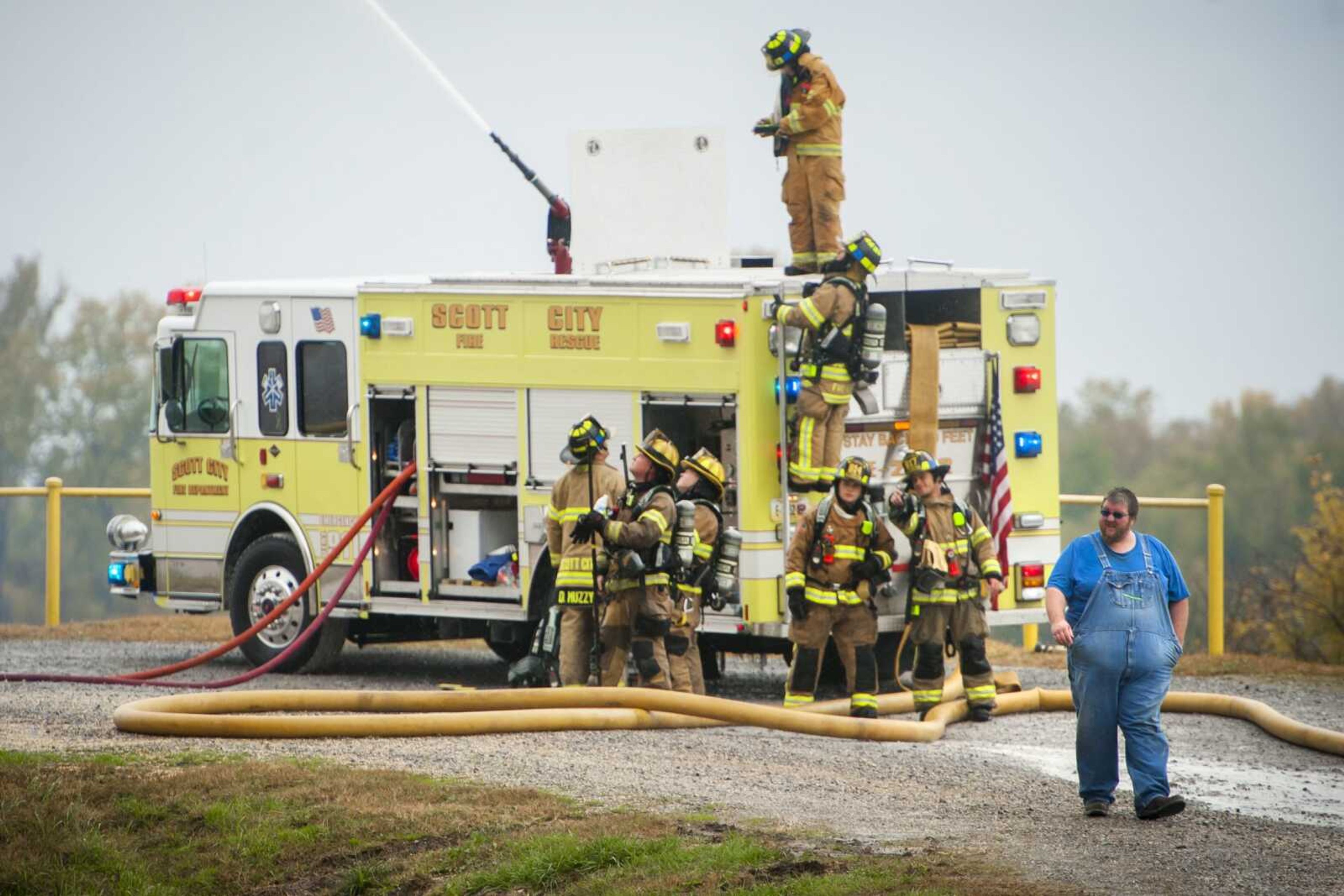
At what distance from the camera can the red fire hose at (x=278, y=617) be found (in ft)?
46.4

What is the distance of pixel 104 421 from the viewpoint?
69.4 metres

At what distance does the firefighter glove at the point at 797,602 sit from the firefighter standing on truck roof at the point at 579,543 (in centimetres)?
112

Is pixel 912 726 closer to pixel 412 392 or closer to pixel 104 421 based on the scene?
pixel 412 392

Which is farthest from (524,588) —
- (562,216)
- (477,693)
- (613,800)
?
(613,800)

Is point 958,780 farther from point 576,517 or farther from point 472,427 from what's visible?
point 472,427

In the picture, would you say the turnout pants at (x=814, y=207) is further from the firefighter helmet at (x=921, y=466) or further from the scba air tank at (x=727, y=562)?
the scba air tank at (x=727, y=562)

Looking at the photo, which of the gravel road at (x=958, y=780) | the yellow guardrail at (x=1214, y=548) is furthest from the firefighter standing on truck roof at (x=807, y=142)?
the yellow guardrail at (x=1214, y=548)

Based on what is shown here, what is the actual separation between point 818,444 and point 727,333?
2.81ft

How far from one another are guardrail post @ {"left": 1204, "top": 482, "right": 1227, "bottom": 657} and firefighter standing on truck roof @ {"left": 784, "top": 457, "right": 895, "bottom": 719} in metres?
4.55

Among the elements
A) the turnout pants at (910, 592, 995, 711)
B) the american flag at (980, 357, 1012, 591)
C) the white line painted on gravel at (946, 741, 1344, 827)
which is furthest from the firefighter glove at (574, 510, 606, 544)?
the american flag at (980, 357, 1012, 591)

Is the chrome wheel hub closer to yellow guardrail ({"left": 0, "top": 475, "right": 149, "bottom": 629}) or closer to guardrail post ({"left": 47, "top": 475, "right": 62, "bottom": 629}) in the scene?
yellow guardrail ({"left": 0, "top": 475, "right": 149, "bottom": 629})


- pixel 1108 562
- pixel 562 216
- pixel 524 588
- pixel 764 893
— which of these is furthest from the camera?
pixel 562 216

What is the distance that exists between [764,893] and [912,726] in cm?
447

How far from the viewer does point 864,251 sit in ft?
42.5
